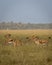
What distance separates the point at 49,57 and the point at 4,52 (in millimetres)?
2852

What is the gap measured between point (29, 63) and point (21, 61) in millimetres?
461

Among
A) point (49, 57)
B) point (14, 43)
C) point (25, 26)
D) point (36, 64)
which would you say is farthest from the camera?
point (25, 26)

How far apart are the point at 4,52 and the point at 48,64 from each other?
369cm

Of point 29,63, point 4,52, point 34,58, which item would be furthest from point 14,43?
point 29,63

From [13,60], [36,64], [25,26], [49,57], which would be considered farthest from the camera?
[25,26]

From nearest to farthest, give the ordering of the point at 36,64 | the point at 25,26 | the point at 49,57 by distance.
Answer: the point at 36,64
the point at 49,57
the point at 25,26

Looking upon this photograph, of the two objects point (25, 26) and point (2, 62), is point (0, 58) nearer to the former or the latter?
point (2, 62)

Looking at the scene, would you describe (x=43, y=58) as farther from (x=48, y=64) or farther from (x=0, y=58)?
(x=0, y=58)

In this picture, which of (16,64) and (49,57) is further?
(49,57)

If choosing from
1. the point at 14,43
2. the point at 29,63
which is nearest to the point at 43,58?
the point at 29,63

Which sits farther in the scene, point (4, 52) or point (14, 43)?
point (14, 43)

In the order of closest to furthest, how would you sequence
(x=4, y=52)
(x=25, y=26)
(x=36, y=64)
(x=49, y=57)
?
(x=36, y=64) < (x=49, y=57) < (x=4, y=52) < (x=25, y=26)

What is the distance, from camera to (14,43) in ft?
58.0

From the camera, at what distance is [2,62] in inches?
386
